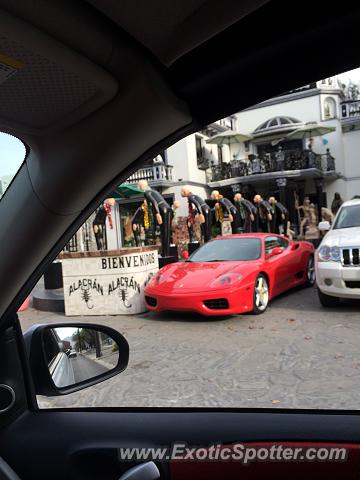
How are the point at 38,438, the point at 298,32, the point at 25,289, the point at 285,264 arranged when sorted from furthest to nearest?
the point at 285,264 < the point at 38,438 < the point at 25,289 < the point at 298,32

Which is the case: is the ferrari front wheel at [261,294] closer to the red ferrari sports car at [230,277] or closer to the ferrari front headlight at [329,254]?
the red ferrari sports car at [230,277]

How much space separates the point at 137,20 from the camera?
3.18ft

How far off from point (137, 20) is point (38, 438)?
1279 mm

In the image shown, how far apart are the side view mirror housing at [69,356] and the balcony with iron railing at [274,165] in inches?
182

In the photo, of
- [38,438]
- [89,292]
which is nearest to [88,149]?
[38,438]

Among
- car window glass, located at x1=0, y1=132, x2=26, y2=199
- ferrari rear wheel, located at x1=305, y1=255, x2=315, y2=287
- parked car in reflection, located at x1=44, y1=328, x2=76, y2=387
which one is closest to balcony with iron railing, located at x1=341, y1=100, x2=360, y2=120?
car window glass, located at x1=0, y1=132, x2=26, y2=199

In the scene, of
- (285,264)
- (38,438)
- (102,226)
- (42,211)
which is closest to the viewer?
(42,211)

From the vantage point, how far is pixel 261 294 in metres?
6.23

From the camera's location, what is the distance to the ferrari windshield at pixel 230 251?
665cm

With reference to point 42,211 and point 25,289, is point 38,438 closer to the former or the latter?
point 25,289

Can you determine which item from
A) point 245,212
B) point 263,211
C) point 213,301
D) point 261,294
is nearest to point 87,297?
point 213,301

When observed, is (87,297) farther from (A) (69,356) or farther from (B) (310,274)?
Result: (A) (69,356)

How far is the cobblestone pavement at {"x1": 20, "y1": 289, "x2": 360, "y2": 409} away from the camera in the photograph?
2.95 meters

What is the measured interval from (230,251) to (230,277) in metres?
1.06
